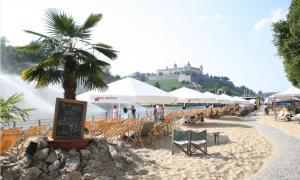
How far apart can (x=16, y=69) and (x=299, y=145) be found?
46.4 metres

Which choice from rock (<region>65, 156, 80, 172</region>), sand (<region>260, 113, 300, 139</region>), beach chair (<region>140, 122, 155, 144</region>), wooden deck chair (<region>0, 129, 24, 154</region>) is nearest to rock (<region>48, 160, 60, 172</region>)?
rock (<region>65, 156, 80, 172</region>)

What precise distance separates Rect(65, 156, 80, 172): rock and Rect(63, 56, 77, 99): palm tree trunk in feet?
7.01

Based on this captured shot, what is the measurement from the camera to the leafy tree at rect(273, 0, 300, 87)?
19469mm

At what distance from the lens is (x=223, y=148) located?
11969mm

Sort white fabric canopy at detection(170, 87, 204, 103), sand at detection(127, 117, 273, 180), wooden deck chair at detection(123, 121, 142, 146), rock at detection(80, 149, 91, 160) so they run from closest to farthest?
rock at detection(80, 149, 91, 160) → sand at detection(127, 117, 273, 180) → wooden deck chair at detection(123, 121, 142, 146) → white fabric canopy at detection(170, 87, 204, 103)

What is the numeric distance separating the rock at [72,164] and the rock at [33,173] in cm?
57

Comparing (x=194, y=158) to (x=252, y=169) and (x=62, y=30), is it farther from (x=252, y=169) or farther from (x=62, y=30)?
(x=62, y=30)

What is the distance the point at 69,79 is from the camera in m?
9.20

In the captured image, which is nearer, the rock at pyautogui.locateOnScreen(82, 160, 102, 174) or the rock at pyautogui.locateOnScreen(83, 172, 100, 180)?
the rock at pyautogui.locateOnScreen(83, 172, 100, 180)

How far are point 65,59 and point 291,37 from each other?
15530 millimetres

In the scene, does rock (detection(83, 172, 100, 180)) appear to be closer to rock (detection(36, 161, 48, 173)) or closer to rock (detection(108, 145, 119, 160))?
rock (detection(36, 161, 48, 173))

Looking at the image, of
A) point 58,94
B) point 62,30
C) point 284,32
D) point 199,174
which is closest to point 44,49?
point 62,30

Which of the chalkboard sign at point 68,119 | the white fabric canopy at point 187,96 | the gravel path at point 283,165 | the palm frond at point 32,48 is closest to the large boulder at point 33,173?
the chalkboard sign at point 68,119

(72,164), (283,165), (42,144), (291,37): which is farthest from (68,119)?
(291,37)
